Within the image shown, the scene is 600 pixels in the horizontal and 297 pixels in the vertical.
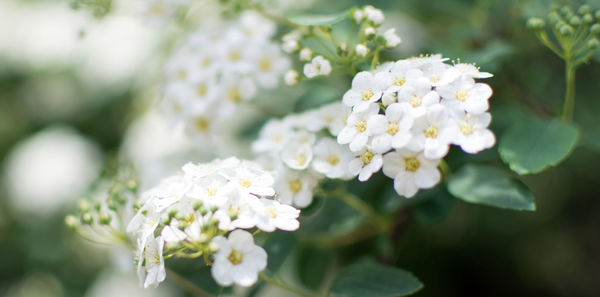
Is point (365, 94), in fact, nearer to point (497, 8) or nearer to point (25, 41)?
point (497, 8)

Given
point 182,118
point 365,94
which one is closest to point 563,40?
point 365,94

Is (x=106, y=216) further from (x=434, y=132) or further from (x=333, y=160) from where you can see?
(x=434, y=132)

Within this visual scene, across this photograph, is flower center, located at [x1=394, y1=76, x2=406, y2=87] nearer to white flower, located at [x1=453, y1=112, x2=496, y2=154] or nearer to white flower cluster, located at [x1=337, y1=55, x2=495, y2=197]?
white flower cluster, located at [x1=337, y1=55, x2=495, y2=197]

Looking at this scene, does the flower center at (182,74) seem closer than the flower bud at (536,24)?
No

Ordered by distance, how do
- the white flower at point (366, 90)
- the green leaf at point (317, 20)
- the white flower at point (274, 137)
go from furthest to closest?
the white flower at point (274, 137) → the green leaf at point (317, 20) → the white flower at point (366, 90)

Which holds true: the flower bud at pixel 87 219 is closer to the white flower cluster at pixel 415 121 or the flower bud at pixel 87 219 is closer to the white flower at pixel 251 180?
the white flower at pixel 251 180

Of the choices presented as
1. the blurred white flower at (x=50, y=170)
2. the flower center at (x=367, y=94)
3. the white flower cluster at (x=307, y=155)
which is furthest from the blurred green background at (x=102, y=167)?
the flower center at (x=367, y=94)

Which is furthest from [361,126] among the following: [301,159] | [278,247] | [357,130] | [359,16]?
[278,247]
